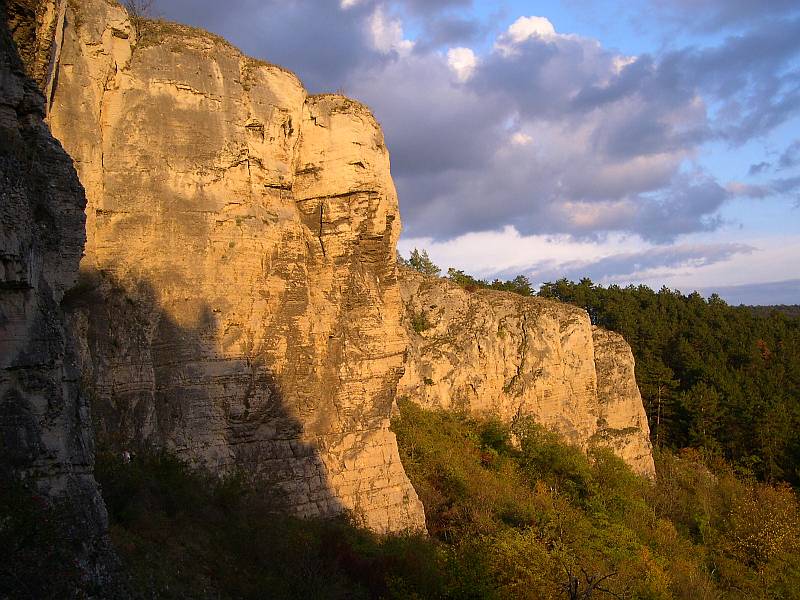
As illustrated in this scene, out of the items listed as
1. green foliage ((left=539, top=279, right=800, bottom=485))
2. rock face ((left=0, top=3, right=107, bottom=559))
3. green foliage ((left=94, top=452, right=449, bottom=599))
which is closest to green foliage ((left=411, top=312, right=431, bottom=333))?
green foliage ((left=94, top=452, right=449, bottom=599))

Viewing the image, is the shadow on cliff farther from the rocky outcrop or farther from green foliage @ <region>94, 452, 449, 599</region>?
the rocky outcrop

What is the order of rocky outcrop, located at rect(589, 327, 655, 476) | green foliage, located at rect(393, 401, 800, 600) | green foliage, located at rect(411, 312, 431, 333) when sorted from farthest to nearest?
1. rocky outcrop, located at rect(589, 327, 655, 476)
2. green foliage, located at rect(411, 312, 431, 333)
3. green foliage, located at rect(393, 401, 800, 600)

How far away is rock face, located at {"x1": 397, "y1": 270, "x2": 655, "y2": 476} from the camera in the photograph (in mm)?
31859

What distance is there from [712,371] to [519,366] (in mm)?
18380

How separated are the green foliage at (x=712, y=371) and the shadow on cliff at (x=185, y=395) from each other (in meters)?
31.1

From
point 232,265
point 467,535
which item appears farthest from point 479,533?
Result: point 232,265

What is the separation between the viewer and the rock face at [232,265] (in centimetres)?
1470

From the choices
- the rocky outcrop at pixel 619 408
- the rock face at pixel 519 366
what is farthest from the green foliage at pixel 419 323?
the rocky outcrop at pixel 619 408

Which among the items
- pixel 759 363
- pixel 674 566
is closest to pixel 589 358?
pixel 674 566

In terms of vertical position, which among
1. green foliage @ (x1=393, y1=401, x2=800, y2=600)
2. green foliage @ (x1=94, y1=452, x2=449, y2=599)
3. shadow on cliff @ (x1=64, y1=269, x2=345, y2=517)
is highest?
shadow on cliff @ (x1=64, y1=269, x2=345, y2=517)

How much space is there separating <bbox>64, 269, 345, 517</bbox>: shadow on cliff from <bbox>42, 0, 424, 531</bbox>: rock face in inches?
1.4

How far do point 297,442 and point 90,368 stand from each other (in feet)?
18.0

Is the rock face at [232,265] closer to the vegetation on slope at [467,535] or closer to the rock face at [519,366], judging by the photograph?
the vegetation on slope at [467,535]

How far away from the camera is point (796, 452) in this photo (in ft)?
125
